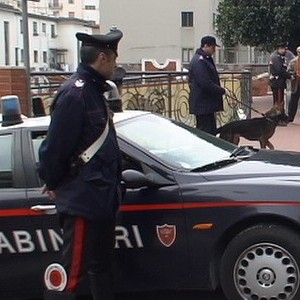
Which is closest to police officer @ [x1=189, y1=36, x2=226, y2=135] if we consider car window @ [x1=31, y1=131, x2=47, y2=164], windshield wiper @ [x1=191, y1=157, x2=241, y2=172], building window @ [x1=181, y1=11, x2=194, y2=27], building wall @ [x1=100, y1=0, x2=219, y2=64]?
windshield wiper @ [x1=191, y1=157, x2=241, y2=172]

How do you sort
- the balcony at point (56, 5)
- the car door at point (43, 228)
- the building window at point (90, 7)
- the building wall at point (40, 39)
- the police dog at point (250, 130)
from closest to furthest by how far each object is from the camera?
the car door at point (43, 228) → the police dog at point (250, 130) → the building wall at point (40, 39) → the balcony at point (56, 5) → the building window at point (90, 7)

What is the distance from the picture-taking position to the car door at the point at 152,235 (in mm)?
5105

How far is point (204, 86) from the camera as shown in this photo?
9.61 metres

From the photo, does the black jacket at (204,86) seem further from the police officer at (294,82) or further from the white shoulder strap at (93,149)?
the police officer at (294,82)

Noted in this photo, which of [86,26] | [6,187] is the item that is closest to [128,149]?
[6,187]

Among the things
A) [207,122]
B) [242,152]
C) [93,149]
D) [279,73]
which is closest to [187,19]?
[279,73]

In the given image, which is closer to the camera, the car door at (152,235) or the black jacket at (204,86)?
the car door at (152,235)

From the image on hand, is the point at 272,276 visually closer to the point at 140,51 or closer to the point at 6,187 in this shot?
the point at 6,187

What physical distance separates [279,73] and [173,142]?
1130cm

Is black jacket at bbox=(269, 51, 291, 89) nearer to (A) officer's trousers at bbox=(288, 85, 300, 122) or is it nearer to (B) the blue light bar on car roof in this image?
(A) officer's trousers at bbox=(288, 85, 300, 122)

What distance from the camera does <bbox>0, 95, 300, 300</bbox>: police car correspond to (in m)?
5.04

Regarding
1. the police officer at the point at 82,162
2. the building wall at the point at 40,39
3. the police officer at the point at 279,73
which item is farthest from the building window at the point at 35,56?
the police officer at the point at 82,162

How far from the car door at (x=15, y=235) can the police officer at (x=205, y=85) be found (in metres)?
4.48

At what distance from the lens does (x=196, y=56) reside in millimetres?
9641
